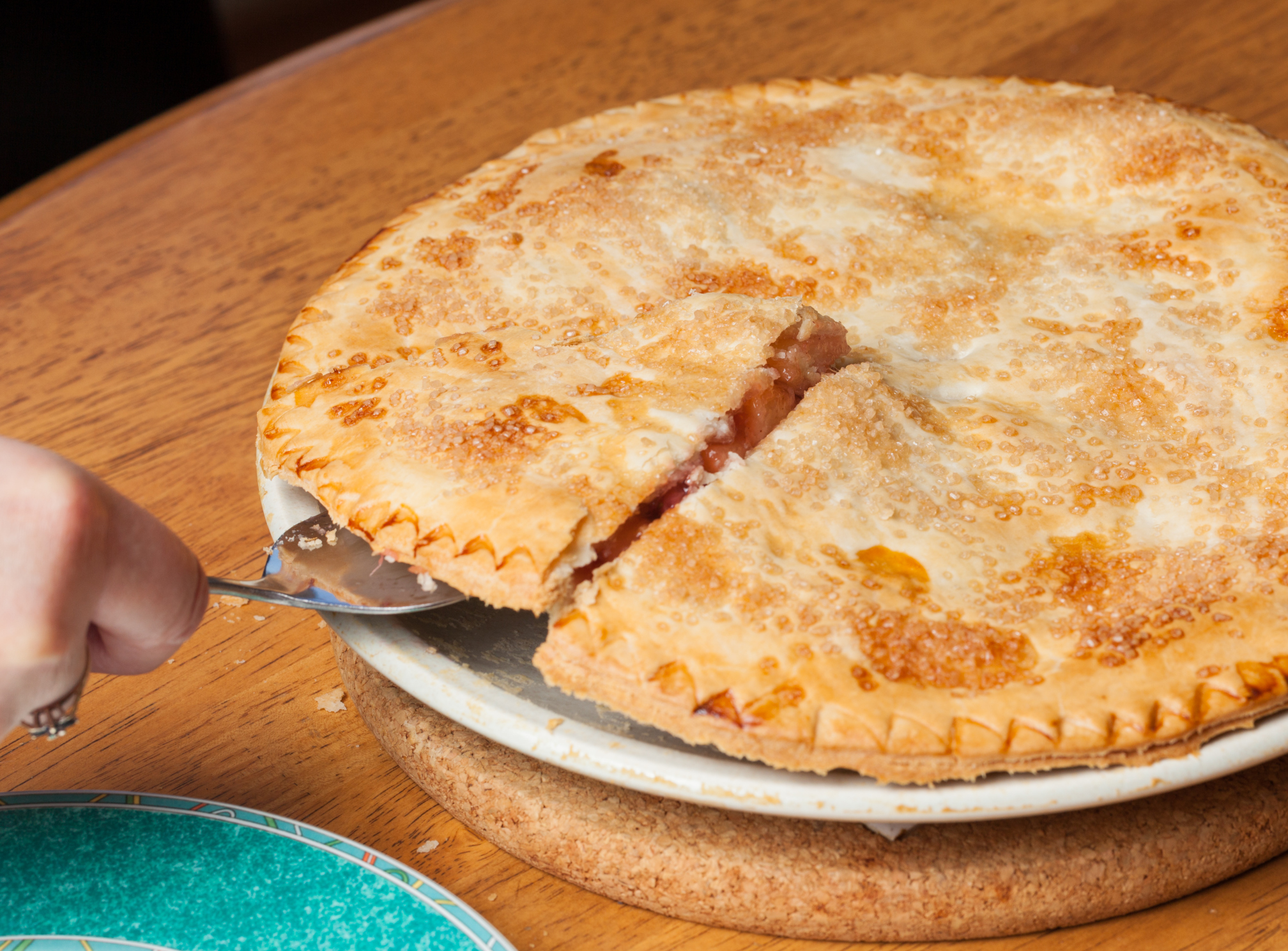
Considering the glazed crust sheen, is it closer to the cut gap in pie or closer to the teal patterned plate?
the cut gap in pie

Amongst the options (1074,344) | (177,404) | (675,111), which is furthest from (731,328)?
(177,404)

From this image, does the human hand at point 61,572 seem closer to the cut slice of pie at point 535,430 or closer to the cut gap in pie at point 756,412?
the cut slice of pie at point 535,430

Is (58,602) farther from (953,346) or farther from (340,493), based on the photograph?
(953,346)

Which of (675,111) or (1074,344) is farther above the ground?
(675,111)

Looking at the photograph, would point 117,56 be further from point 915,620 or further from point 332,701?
point 915,620

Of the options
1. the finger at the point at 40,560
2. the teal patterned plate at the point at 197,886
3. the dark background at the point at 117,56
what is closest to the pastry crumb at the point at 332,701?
the teal patterned plate at the point at 197,886

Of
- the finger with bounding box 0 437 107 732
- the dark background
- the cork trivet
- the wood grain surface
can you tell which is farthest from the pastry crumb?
the dark background
